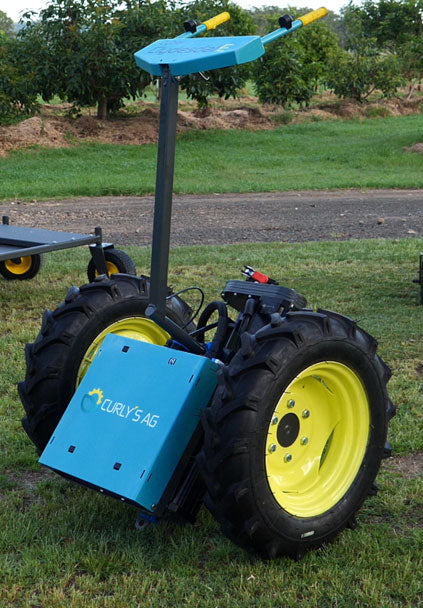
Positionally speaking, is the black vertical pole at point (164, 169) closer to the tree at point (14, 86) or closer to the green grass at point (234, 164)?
the green grass at point (234, 164)

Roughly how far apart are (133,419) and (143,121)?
56.5ft

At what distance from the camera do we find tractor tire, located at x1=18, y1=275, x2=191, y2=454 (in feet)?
11.9

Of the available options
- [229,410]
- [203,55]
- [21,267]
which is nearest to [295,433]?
[229,410]

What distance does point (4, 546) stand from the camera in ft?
10.9

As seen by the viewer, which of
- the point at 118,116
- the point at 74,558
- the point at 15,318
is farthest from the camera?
the point at 118,116

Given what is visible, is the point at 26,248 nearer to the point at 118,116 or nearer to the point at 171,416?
the point at 171,416

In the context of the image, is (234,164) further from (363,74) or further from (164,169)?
(164,169)

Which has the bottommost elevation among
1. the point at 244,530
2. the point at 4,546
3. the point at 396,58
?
the point at 4,546

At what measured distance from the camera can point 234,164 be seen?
17.2 m

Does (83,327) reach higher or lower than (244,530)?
higher

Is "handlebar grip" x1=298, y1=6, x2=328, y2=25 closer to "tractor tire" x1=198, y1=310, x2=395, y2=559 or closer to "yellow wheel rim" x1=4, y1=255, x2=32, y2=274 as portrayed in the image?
"tractor tire" x1=198, y1=310, x2=395, y2=559

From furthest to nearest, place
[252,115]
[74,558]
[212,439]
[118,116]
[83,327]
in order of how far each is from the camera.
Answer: [252,115] → [118,116] → [83,327] → [74,558] → [212,439]

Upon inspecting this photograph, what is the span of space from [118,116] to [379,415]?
17761 mm

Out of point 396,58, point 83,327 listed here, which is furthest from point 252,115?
point 83,327
